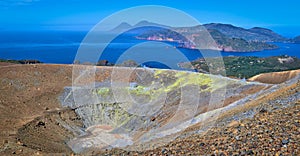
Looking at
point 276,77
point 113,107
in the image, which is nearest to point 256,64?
point 276,77

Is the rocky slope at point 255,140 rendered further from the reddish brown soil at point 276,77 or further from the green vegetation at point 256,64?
the green vegetation at point 256,64

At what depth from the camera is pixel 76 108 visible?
974 inches

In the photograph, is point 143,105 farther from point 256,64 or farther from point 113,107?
point 256,64

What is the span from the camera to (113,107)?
945 inches

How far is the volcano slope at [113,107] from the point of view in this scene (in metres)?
14.7

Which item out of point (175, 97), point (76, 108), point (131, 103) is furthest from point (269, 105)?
point (76, 108)

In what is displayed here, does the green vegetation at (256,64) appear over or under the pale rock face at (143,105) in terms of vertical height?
over

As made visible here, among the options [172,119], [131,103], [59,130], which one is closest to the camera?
[172,119]

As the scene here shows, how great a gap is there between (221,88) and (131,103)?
7451mm

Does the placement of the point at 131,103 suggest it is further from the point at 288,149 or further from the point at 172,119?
the point at 288,149

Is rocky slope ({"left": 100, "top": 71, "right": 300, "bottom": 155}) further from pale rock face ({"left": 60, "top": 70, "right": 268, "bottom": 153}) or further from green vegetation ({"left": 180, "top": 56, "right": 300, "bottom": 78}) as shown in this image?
green vegetation ({"left": 180, "top": 56, "right": 300, "bottom": 78})

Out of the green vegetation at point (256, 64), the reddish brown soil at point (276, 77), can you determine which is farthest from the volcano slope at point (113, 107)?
the green vegetation at point (256, 64)

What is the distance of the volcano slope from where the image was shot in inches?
578

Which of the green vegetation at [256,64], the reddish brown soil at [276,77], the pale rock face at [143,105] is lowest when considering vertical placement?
the pale rock face at [143,105]
